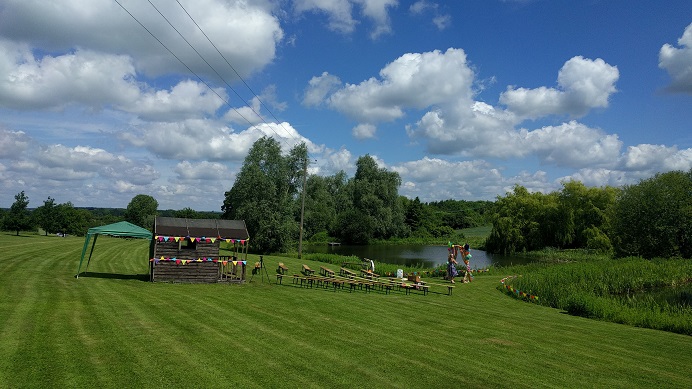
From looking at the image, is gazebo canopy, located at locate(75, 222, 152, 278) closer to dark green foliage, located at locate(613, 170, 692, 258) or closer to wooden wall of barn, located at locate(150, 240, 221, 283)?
wooden wall of barn, located at locate(150, 240, 221, 283)

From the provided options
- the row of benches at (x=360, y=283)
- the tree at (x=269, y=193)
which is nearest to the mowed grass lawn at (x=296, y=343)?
the row of benches at (x=360, y=283)

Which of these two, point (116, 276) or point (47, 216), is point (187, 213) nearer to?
point (47, 216)

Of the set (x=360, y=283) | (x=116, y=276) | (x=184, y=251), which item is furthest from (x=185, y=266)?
(x=360, y=283)

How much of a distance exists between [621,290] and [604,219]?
38395 mm

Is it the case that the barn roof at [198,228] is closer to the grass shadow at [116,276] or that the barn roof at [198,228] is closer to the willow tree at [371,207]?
the grass shadow at [116,276]

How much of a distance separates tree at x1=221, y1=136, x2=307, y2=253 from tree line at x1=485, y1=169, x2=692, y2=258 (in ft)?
104

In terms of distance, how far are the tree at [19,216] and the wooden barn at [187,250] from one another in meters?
48.9

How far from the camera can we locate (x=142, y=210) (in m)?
103

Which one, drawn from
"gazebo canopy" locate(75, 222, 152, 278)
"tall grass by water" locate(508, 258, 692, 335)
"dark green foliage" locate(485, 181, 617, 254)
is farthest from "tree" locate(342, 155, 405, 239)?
"gazebo canopy" locate(75, 222, 152, 278)

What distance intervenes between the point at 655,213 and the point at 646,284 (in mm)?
20270

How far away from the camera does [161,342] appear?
9.06 m

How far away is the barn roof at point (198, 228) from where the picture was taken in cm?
1826

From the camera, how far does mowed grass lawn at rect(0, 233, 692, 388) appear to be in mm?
7441

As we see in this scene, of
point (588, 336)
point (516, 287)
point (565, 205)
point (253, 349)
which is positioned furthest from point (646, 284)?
point (565, 205)
